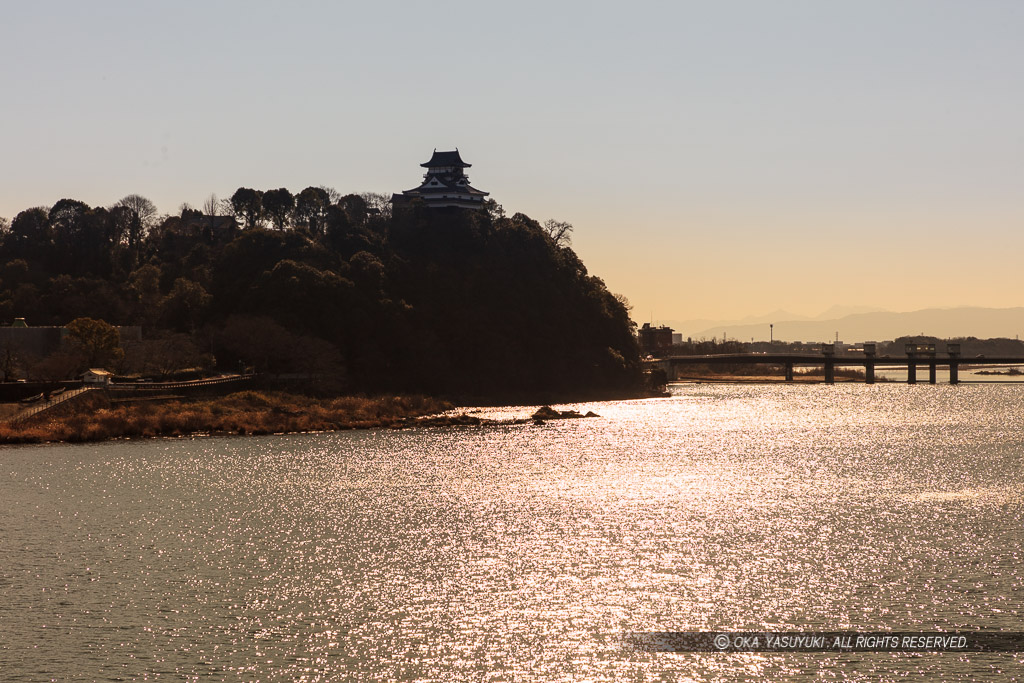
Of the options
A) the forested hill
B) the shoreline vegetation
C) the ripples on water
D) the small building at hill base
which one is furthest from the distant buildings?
the ripples on water

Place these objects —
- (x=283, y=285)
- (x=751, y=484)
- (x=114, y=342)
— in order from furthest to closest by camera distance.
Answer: (x=283, y=285), (x=114, y=342), (x=751, y=484)

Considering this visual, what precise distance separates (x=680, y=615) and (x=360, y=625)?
11253 millimetres

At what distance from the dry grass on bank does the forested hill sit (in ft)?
55.5

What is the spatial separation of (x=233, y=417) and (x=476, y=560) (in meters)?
65.2

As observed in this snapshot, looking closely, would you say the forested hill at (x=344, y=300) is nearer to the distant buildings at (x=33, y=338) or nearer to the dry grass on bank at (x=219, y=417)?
the distant buildings at (x=33, y=338)

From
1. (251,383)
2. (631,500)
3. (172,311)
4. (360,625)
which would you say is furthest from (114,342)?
(360,625)

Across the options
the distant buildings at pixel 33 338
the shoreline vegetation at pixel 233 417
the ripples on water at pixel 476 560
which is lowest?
the ripples on water at pixel 476 560

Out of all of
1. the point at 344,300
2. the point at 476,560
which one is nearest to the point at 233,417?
the point at 344,300

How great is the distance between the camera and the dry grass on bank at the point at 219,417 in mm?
90938

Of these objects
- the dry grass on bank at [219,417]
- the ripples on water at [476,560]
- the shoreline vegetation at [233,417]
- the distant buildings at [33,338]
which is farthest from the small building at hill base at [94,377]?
the ripples on water at [476,560]

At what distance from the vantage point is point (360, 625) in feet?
116

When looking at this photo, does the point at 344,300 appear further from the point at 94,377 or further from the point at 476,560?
the point at 476,560

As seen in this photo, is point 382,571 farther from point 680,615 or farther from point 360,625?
point 680,615

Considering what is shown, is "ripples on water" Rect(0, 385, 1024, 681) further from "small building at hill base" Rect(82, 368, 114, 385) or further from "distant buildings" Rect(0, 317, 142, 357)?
"distant buildings" Rect(0, 317, 142, 357)
